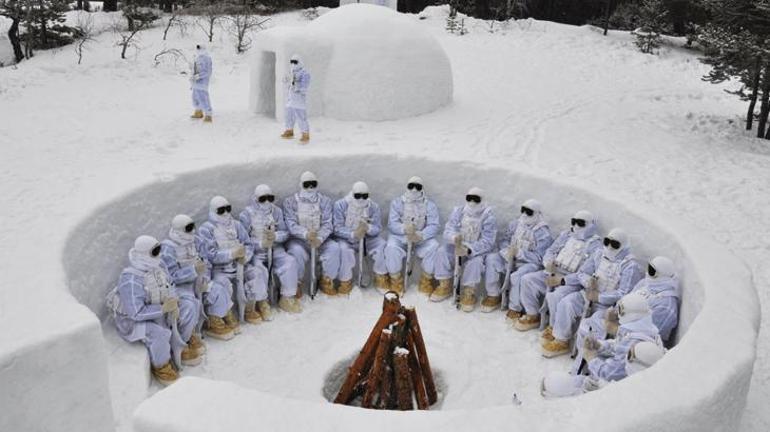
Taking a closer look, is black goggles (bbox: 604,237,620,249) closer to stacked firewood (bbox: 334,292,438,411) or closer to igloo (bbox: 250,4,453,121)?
stacked firewood (bbox: 334,292,438,411)

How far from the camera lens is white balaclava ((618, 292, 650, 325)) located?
4109mm

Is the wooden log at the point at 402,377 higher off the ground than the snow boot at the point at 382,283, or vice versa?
the wooden log at the point at 402,377

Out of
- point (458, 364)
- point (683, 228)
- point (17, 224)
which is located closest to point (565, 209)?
point (683, 228)

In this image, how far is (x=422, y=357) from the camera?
4.73m

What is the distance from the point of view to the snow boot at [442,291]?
6297 mm

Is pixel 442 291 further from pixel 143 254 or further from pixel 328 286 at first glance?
pixel 143 254

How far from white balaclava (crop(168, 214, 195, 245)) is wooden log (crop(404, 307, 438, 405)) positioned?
2056 millimetres

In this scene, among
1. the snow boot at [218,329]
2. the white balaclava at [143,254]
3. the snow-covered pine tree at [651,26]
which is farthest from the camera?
the snow-covered pine tree at [651,26]

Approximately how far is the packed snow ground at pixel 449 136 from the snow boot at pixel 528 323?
0.21 metres

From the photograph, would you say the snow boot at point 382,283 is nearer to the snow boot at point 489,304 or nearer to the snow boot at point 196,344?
the snow boot at point 489,304

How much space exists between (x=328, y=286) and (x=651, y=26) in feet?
53.9

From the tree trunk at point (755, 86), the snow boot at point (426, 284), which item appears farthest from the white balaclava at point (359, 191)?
the tree trunk at point (755, 86)

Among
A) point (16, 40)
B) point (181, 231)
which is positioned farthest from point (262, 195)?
point (16, 40)

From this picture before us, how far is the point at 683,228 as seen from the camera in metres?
5.21
